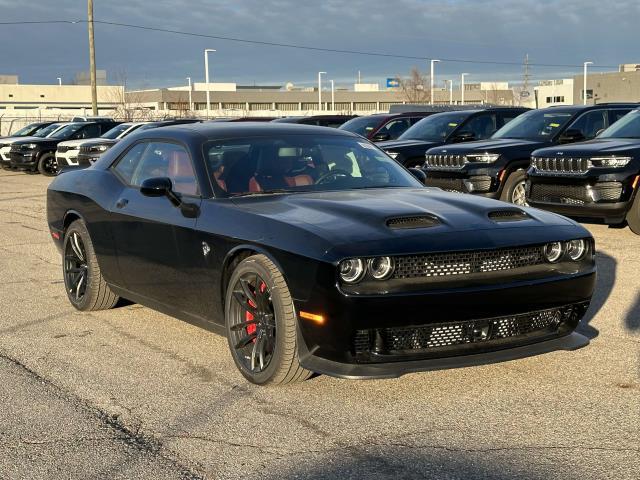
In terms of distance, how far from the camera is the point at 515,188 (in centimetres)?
1316

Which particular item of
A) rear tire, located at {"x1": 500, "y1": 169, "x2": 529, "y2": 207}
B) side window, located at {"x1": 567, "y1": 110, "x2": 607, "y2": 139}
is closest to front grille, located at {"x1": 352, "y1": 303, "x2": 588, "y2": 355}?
rear tire, located at {"x1": 500, "y1": 169, "x2": 529, "y2": 207}

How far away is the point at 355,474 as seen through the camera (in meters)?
3.82

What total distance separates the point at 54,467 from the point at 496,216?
2.75 metres

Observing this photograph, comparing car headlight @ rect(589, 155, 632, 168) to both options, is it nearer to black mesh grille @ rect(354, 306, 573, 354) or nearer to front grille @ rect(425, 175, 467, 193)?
front grille @ rect(425, 175, 467, 193)

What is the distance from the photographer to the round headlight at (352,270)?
457cm

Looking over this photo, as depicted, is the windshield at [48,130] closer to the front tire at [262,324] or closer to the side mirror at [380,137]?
the side mirror at [380,137]

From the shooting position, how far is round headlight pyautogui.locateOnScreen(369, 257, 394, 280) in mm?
4625

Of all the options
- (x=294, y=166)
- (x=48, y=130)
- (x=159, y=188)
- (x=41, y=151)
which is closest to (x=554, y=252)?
(x=294, y=166)

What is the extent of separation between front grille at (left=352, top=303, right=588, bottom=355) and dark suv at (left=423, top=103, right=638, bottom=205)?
8259mm

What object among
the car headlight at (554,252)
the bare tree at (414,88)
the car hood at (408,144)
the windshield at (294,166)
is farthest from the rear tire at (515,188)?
the bare tree at (414,88)

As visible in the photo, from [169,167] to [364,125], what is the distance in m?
13.2

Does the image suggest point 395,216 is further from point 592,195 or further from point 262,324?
point 592,195

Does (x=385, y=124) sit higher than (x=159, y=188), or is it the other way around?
(x=385, y=124)

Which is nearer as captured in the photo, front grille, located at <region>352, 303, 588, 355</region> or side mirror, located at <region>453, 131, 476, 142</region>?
front grille, located at <region>352, 303, 588, 355</region>
